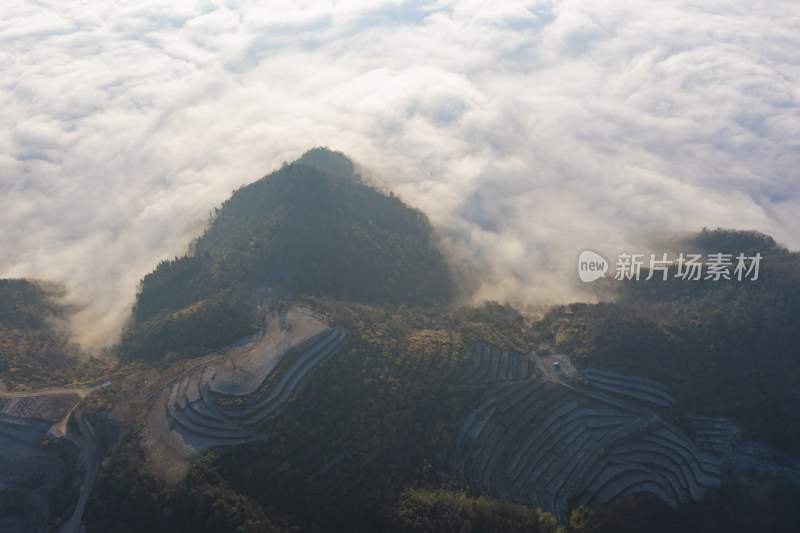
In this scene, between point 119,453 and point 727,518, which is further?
point 727,518

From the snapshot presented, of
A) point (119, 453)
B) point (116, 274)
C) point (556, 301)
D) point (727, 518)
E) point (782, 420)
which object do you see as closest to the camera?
point (119, 453)

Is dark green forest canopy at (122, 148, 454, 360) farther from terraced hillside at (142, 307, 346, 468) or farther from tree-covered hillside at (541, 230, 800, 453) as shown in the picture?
tree-covered hillside at (541, 230, 800, 453)

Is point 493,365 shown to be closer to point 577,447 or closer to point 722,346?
point 577,447

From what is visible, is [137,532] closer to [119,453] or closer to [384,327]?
[119,453]

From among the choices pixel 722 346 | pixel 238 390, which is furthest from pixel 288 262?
pixel 722 346

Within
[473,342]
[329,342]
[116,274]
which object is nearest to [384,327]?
[329,342]

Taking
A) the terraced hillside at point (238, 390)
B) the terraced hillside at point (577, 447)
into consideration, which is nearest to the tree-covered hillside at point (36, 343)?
the terraced hillside at point (238, 390)

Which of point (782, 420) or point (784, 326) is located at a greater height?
point (784, 326)
